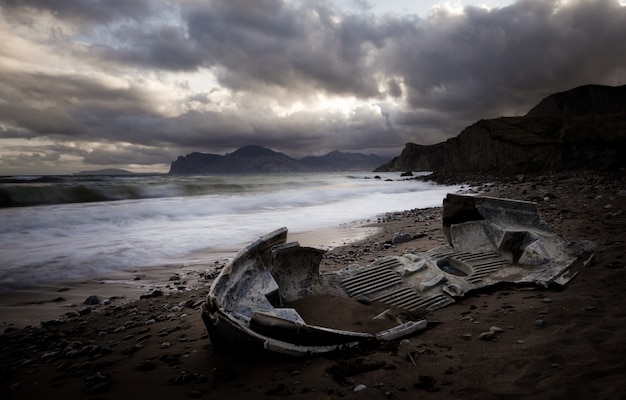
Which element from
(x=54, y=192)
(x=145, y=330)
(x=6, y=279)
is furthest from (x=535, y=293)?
(x=54, y=192)

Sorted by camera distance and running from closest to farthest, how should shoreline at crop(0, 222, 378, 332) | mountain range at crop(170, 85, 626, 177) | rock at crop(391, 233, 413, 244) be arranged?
shoreline at crop(0, 222, 378, 332)
rock at crop(391, 233, 413, 244)
mountain range at crop(170, 85, 626, 177)

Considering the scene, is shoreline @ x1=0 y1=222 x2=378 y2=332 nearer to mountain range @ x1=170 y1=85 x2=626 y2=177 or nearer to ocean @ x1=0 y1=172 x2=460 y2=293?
ocean @ x1=0 y1=172 x2=460 y2=293

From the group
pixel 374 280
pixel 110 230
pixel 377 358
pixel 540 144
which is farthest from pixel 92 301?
pixel 540 144

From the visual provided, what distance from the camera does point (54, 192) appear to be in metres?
→ 21.7

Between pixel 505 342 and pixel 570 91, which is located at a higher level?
pixel 570 91

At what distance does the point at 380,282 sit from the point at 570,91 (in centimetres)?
12602

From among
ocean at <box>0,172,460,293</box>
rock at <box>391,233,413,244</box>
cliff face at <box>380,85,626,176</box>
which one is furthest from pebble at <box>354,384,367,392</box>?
cliff face at <box>380,85,626,176</box>

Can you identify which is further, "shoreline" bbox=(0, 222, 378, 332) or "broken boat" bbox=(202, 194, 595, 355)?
"shoreline" bbox=(0, 222, 378, 332)

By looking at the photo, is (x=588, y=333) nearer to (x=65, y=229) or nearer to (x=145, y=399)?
(x=145, y=399)

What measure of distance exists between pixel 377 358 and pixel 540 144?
28.2 m

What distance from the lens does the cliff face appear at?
64.5ft

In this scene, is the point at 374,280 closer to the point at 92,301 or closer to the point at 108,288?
the point at 92,301

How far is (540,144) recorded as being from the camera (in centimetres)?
2522

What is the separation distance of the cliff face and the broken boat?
17.6 meters
